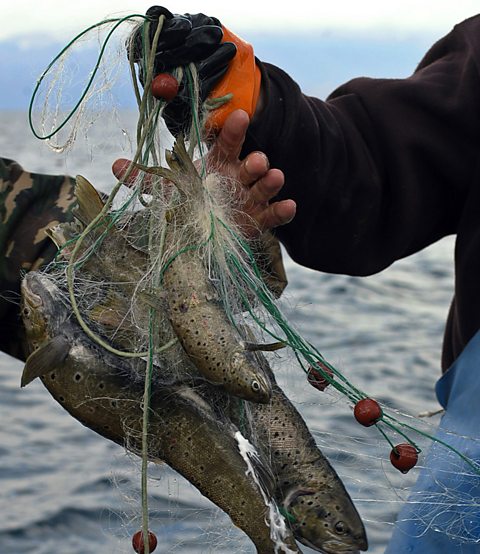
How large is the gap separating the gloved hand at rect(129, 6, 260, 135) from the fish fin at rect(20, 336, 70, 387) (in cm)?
61

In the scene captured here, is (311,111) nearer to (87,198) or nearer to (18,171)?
(87,198)

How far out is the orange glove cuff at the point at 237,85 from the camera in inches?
94.4

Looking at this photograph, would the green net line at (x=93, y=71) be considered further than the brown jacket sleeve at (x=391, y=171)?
No

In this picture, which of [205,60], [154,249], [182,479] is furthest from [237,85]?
[182,479]

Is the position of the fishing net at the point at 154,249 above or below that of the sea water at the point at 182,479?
above

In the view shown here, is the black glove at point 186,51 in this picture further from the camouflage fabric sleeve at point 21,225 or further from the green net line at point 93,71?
the camouflage fabric sleeve at point 21,225

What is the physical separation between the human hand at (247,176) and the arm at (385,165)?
0.33 metres

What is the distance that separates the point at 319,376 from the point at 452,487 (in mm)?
599

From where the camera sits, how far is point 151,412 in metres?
2.05

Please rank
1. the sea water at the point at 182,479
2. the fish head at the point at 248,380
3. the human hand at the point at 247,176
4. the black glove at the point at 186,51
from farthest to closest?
the sea water at the point at 182,479 < the human hand at the point at 247,176 < the black glove at the point at 186,51 < the fish head at the point at 248,380

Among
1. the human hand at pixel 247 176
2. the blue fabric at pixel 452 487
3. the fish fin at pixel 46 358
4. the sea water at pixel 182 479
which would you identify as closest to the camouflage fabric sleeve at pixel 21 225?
the sea water at pixel 182 479

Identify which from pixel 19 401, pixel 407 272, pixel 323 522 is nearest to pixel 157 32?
pixel 323 522

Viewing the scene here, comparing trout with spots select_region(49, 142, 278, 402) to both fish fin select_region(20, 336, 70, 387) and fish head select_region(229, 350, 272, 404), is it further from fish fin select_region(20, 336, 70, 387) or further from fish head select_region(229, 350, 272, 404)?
fish fin select_region(20, 336, 70, 387)

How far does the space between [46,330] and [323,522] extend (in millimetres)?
739
